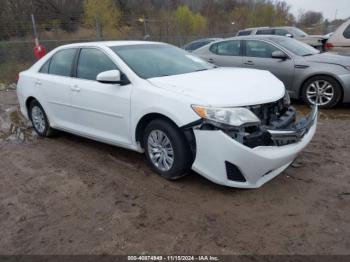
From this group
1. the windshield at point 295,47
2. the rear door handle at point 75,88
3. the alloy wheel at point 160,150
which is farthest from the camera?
the windshield at point 295,47

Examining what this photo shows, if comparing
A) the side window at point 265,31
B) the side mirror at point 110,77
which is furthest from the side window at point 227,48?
the side window at point 265,31

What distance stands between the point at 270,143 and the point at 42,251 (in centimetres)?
225

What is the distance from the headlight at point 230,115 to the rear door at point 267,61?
4189 millimetres

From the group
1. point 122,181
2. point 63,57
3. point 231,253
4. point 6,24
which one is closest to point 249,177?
point 231,253

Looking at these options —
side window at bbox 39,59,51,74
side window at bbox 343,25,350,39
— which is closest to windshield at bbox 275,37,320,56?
side window at bbox 343,25,350,39

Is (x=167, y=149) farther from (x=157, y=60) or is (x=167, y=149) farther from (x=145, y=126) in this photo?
(x=157, y=60)

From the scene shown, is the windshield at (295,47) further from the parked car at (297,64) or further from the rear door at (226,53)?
the rear door at (226,53)

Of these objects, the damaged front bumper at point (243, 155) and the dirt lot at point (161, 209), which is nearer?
the dirt lot at point (161, 209)

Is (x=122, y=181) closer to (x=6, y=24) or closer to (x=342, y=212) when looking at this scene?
(x=342, y=212)

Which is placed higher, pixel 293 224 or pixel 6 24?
pixel 6 24

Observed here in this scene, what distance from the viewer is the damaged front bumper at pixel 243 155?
3.17 meters

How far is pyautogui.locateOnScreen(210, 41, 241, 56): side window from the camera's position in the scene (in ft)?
26.2

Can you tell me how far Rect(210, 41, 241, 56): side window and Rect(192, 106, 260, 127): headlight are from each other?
501cm

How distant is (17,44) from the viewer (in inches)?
557
